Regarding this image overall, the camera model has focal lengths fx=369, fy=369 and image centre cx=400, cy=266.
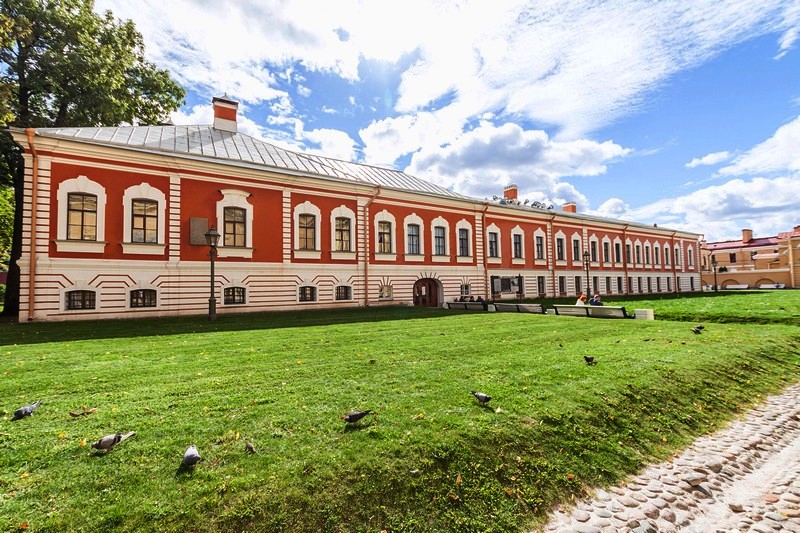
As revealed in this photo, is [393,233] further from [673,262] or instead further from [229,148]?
[673,262]

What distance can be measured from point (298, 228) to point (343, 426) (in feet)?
54.1

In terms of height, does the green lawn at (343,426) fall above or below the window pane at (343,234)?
below

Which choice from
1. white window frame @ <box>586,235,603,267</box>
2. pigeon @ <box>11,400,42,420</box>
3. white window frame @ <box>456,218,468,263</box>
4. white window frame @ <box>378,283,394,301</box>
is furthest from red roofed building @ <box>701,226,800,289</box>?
pigeon @ <box>11,400,42,420</box>

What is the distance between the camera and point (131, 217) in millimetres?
15953

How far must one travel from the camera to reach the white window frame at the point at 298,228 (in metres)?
19.5

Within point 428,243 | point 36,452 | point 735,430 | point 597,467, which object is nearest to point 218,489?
point 36,452

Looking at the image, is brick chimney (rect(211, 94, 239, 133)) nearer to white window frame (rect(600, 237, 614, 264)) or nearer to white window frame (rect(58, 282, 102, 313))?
white window frame (rect(58, 282, 102, 313))

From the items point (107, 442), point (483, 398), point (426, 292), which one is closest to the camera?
point (107, 442)

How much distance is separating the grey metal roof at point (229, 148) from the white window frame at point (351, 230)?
5.89 feet

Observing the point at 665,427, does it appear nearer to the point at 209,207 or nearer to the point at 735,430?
the point at 735,430

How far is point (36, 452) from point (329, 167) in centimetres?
2093

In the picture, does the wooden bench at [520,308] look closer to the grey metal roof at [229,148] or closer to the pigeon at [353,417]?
the grey metal roof at [229,148]

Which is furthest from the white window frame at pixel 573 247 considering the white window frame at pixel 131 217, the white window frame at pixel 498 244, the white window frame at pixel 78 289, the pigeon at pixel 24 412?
the pigeon at pixel 24 412

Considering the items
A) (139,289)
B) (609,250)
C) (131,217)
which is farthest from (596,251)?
(131,217)
